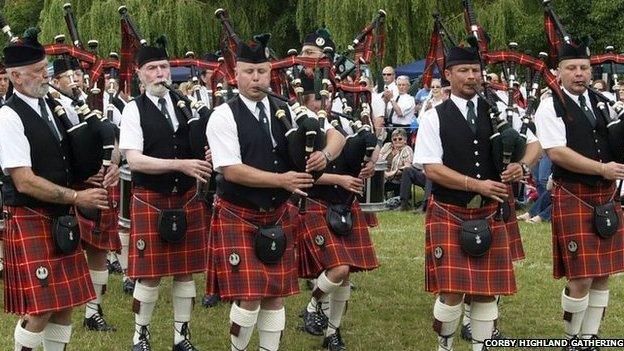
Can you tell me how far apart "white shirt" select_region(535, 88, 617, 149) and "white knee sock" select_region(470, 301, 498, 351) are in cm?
91

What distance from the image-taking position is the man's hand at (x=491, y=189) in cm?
470

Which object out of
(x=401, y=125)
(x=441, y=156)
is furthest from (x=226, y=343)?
(x=401, y=125)

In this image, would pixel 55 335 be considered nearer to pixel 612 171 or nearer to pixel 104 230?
pixel 104 230

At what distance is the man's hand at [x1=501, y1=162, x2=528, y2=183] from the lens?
15.6 feet

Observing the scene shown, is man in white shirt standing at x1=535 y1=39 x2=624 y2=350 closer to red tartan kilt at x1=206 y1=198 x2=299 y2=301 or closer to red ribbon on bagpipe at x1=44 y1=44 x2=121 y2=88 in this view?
red tartan kilt at x1=206 y1=198 x2=299 y2=301

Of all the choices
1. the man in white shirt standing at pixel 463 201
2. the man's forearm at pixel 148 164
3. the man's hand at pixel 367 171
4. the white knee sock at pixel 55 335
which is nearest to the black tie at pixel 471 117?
the man in white shirt standing at pixel 463 201

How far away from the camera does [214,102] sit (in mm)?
6281

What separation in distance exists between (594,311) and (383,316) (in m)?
1.55

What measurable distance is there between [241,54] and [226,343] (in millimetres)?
1913

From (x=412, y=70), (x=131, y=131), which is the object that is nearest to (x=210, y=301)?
(x=131, y=131)

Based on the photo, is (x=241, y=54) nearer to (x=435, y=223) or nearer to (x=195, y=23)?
(x=435, y=223)

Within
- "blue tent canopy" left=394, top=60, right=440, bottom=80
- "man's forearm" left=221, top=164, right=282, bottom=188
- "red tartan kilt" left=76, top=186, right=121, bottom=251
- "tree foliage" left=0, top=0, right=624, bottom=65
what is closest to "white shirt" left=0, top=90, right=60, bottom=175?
"man's forearm" left=221, top=164, right=282, bottom=188

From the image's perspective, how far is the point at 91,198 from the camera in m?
4.39

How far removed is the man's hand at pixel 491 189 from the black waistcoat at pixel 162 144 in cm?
165
